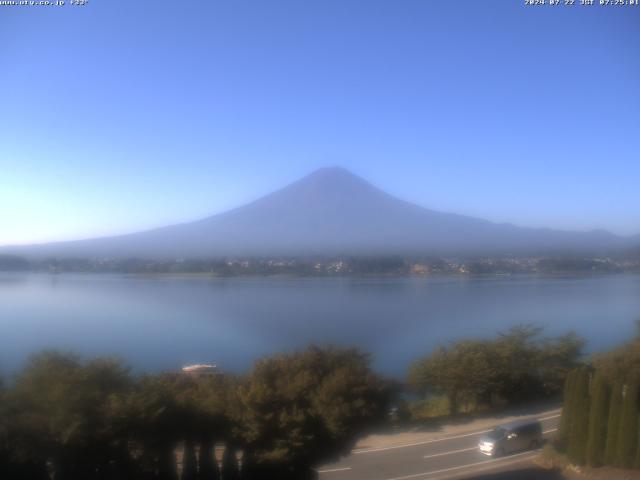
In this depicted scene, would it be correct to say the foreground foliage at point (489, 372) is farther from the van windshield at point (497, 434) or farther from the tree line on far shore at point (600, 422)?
the tree line on far shore at point (600, 422)

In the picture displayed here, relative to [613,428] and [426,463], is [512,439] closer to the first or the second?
[613,428]

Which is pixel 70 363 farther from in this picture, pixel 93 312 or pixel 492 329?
pixel 492 329

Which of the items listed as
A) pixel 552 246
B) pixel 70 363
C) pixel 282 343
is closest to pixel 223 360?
pixel 282 343

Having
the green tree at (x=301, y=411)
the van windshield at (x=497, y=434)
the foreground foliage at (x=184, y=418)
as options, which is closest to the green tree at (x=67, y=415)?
the foreground foliage at (x=184, y=418)

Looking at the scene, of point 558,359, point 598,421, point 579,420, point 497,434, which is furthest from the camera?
point 558,359

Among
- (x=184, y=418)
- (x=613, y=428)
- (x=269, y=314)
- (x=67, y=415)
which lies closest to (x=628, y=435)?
(x=613, y=428)

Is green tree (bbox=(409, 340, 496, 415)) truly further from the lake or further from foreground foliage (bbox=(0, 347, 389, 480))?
foreground foliage (bbox=(0, 347, 389, 480))
